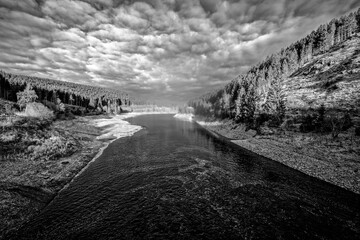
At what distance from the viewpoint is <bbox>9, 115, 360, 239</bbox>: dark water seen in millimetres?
13422

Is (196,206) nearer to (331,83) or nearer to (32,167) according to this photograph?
(32,167)

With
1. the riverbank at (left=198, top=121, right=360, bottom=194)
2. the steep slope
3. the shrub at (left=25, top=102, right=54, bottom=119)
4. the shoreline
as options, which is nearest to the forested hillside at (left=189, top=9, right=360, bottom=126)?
the steep slope

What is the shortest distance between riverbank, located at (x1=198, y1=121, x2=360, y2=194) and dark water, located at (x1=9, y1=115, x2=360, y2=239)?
2897mm

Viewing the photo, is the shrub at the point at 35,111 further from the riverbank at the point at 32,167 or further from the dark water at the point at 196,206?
the dark water at the point at 196,206

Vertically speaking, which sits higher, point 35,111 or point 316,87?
point 316,87

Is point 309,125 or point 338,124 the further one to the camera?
point 309,125

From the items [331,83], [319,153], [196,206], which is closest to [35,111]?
[196,206]

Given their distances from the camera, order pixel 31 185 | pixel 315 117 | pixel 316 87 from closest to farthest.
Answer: pixel 31 185 → pixel 315 117 → pixel 316 87

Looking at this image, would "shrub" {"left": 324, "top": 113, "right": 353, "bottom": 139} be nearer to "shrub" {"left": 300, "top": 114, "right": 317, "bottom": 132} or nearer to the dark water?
"shrub" {"left": 300, "top": 114, "right": 317, "bottom": 132}

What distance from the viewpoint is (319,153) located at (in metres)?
29.7

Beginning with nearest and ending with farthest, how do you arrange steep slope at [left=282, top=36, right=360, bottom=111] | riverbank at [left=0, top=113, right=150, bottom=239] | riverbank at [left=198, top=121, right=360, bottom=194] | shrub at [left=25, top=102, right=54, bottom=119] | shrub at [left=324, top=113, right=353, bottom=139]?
riverbank at [left=0, top=113, right=150, bottom=239] → riverbank at [left=198, top=121, right=360, bottom=194] → shrub at [left=324, top=113, right=353, bottom=139] → steep slope at [left=282, top=36, right=360, bottom=111] → shrub at [left=25, top=102, right=54, bottom=119]

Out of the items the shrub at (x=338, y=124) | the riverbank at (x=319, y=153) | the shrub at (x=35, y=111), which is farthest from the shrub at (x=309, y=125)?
the shrub at (x=35, y=111)

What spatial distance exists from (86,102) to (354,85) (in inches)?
7123

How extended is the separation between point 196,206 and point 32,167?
24.9 metres
